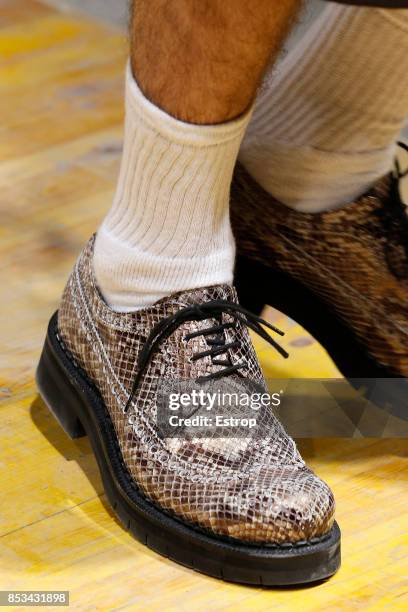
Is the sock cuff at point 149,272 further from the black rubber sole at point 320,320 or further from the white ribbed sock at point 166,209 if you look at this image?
Result: the black rubber sole at point 320,320

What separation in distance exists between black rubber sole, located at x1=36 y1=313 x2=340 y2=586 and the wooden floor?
13mm

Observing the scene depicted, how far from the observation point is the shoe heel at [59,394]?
112 centimetres

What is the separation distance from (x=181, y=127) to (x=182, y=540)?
35 centimetres

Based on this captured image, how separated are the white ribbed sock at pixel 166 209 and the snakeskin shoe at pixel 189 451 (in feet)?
0.07

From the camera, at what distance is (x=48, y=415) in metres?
1.19

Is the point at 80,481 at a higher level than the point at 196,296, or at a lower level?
lower

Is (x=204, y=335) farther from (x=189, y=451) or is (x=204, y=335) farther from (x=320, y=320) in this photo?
(x=320, y=320)

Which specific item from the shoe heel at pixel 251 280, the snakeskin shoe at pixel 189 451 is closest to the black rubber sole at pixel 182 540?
the snakeskin shoe at pixel 189 451

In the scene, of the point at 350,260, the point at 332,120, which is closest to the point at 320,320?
the point at 350,260

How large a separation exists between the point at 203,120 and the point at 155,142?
49mm

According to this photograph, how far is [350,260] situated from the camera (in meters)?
1.16

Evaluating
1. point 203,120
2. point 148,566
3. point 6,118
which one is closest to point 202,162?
point 203,120

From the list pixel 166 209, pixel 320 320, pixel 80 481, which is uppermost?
pixel 166 209

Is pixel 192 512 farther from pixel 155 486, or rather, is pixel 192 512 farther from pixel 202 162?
pixel 202 162
